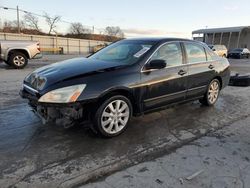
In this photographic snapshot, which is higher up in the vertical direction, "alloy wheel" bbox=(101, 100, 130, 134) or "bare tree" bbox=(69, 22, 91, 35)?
"bare tree" bbox=(69, 22, 91, 35)

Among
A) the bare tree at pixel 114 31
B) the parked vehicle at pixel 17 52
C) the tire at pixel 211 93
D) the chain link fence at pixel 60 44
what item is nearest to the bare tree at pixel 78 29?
the bare tree at pixel 114 31

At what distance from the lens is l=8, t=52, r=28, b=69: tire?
39.0 ft

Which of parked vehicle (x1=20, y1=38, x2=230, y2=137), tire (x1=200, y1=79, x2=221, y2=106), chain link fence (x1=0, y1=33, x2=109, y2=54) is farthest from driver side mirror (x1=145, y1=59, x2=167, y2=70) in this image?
chain link fence (x1=0, y1=33, x2=109, y2=54)

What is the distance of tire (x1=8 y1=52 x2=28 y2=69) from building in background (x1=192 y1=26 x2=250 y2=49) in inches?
1726

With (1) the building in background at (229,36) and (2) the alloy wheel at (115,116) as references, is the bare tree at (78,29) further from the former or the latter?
(2) the alloy wheel at (115,116)

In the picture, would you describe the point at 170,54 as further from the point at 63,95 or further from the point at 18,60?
the point at 18,60

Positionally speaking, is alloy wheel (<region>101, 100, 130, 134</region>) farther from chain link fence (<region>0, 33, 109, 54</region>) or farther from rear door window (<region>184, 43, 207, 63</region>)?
chain link fence (<region>0, 33, 109, 54</region>)

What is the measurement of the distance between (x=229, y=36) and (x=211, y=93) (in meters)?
50.7

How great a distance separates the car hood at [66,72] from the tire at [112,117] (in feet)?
1.65

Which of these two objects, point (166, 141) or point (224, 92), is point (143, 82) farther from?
point (224, 92)

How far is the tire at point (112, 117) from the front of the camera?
373cm

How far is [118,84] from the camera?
381 centimetres

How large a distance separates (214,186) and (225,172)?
1.24 ft

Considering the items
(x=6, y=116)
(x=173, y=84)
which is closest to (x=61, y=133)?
(x=6, y=116)
